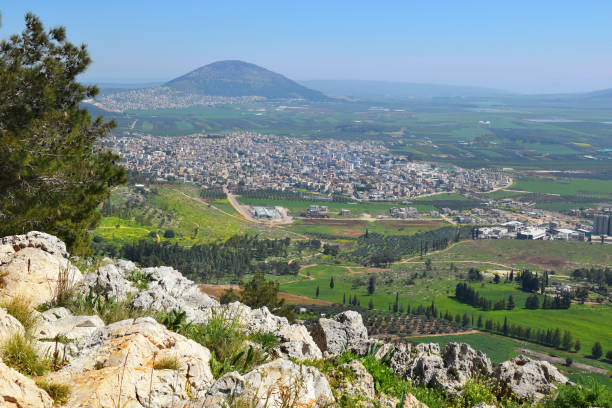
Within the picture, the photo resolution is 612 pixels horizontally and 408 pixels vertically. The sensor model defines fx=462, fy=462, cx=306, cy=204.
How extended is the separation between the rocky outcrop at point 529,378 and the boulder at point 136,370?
4307mm

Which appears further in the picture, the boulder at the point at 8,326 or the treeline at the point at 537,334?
the treeline at the point at 537,334

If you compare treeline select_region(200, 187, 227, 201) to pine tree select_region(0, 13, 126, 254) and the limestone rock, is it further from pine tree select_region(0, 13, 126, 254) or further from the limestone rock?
the limestone rock

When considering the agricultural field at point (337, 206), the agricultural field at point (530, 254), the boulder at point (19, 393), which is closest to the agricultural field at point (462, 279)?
the agricultural field at point (530, 254)

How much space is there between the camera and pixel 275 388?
374 cm

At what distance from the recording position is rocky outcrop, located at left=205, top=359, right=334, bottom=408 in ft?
11.6

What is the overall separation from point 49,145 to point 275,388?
9487mm

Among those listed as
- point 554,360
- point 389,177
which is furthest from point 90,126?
point 389,177

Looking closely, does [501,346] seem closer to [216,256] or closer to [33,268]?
[33,268]

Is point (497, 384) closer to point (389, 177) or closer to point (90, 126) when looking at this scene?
point (90, 126)

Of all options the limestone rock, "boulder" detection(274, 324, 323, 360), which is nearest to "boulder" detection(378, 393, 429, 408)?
"boulder" detection(274, 324, 323, 360)

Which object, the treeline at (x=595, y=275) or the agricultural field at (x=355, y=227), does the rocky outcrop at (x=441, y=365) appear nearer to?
the treeline at (x=595, y=275)

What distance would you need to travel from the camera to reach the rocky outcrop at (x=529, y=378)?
6.25m

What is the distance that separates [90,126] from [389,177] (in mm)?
96335

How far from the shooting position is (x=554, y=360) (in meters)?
23.1
